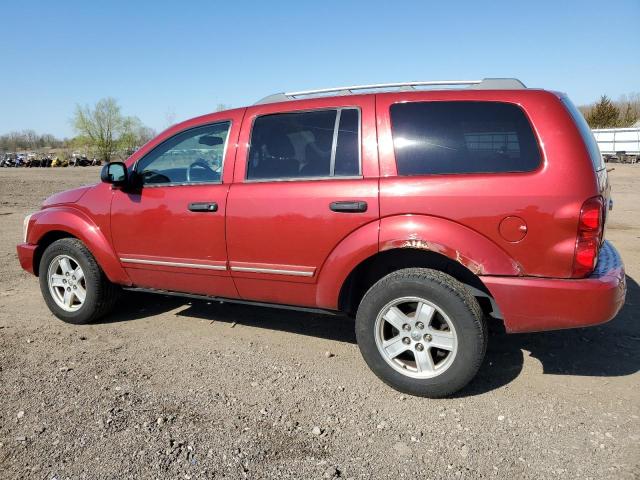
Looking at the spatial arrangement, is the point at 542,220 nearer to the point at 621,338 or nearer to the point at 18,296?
the point at 621,338

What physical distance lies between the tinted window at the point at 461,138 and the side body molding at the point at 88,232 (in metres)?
2.67

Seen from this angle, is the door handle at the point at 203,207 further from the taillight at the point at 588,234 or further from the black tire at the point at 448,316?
the taillight at the point at 588,234

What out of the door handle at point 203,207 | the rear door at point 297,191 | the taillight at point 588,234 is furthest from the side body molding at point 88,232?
the taillight at point 588,234

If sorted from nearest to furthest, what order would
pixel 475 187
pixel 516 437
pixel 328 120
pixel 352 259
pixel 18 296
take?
pixel 516 437, pixel 475 187, pixel 352 259, pixel 328 120, pixel 18 296

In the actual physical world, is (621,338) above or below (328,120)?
below

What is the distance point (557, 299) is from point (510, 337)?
1399mm

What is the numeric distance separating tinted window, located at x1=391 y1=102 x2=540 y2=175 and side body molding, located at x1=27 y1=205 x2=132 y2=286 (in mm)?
2668

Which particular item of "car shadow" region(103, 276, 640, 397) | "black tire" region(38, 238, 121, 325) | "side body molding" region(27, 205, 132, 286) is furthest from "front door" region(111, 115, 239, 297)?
"car shadow" region(103, 276, 640, 397)

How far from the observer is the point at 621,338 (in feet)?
13.5

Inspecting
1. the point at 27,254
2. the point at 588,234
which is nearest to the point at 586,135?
the point at 588,234

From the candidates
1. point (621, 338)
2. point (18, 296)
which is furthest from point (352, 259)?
point (18, 296)

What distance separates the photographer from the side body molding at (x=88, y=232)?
438 cm

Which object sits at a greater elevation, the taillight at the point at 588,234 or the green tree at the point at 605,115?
the green tree at the point at 605,115

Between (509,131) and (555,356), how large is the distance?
6.04ft
